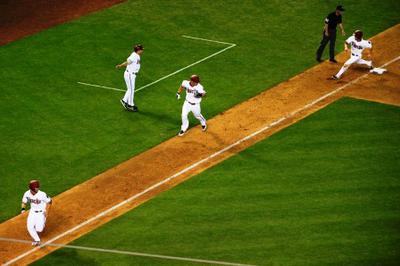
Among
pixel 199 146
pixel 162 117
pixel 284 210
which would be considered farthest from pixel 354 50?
pixel 284 210

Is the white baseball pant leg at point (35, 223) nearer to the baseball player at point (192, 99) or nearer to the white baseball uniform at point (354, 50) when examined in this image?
the baseball player at point (192, 99)

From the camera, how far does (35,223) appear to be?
21234 mm

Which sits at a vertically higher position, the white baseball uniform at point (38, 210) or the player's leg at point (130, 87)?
the player's leg at point (130, 87)

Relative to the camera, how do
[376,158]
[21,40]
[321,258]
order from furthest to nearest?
[21,40]
[376,158]
[321,258]

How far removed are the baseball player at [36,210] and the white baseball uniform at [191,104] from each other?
6.32 meters

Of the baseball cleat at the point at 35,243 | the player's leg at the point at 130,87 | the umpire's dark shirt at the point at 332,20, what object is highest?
the umpire's dark shirt at the point at 332,20

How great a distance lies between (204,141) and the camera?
1022 inches

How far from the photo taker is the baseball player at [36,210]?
69.4ft

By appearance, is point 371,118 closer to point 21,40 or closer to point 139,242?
point 139,242

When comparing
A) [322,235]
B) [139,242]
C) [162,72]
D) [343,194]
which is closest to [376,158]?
[343,194]

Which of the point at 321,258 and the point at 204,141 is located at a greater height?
the point at 204,141

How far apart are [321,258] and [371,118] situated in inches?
330

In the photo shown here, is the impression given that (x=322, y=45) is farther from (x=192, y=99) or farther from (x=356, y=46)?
(x=192, y=99)

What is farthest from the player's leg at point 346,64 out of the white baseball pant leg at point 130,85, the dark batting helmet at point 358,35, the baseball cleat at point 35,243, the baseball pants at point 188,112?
the baseball cleat at point 35,243
